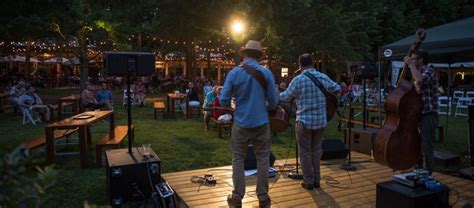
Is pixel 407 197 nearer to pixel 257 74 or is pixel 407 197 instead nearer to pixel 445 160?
pixel 257 74

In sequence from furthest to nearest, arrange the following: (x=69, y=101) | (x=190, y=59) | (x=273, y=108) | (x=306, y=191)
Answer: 1. (x=190, y=59)
2. (x=69, y=101)
3. (x=306, y=191)
4. (x=273, y=108)

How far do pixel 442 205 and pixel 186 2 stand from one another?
17.2 m

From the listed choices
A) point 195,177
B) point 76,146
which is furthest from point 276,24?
point 195,177

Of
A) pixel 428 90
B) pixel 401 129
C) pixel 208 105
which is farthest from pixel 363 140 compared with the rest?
pixel 208 105

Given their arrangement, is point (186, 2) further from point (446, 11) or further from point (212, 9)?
point (446, 11)

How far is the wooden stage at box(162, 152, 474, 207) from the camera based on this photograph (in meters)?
4.27

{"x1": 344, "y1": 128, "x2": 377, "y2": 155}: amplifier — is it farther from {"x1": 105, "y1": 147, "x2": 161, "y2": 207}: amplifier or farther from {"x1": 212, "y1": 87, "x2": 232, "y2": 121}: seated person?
{"x1": 105, "y1": 147, "x2": 161, "y2": 207}: amplifier

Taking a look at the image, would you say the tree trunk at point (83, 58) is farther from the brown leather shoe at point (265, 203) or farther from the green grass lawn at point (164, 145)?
the brown leather shoe at point (265, 203)

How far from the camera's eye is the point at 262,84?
394 cm

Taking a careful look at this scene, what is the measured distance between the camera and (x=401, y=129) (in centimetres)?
446

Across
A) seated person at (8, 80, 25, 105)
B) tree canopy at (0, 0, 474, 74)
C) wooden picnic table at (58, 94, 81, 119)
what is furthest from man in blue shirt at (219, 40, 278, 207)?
tree canopy at (0, 0, 474, 74)

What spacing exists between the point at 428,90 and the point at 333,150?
1.97 meters

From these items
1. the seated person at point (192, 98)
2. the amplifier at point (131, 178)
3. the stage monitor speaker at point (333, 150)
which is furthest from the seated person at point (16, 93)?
the stage monitor speaker at point (333, 150)

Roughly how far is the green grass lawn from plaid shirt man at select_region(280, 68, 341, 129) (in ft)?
8.09
